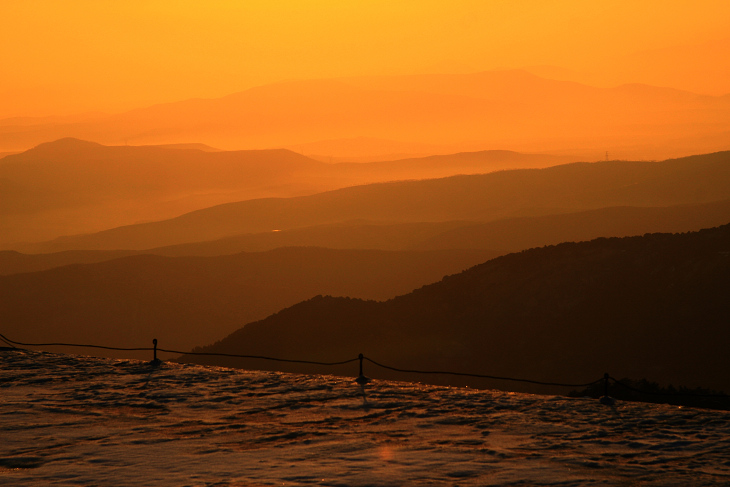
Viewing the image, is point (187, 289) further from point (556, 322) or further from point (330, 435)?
point (330, 435)

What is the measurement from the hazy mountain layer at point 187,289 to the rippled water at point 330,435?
108 meters

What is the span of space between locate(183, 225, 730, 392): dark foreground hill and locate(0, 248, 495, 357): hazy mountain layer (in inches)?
2696

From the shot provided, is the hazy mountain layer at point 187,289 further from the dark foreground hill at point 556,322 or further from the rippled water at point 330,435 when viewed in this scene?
the rippled water at point 330,435

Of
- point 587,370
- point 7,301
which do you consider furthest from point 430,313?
point 7,301

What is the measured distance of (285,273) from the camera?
14400cm

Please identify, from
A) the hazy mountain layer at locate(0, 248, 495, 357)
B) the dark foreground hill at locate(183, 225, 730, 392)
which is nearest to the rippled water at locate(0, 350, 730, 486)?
the dark foreground hill at locate(183, 225, 730, 392)

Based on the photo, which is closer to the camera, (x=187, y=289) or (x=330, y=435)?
(x=330, y=435)

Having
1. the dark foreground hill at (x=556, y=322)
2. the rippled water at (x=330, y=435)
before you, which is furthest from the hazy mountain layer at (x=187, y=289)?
the rippled water at (x=330, y=435)

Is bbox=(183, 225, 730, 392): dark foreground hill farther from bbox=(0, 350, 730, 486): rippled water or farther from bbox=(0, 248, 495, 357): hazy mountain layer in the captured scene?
bbox=(0, 248, 495, 357): hazy mountain layer

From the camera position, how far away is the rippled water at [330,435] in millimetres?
9297

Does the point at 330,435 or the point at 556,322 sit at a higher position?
the point at 556,322

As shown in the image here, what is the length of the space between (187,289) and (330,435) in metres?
135

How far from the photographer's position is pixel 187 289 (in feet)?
468

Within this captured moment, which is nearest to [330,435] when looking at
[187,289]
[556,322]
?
[556,322]
